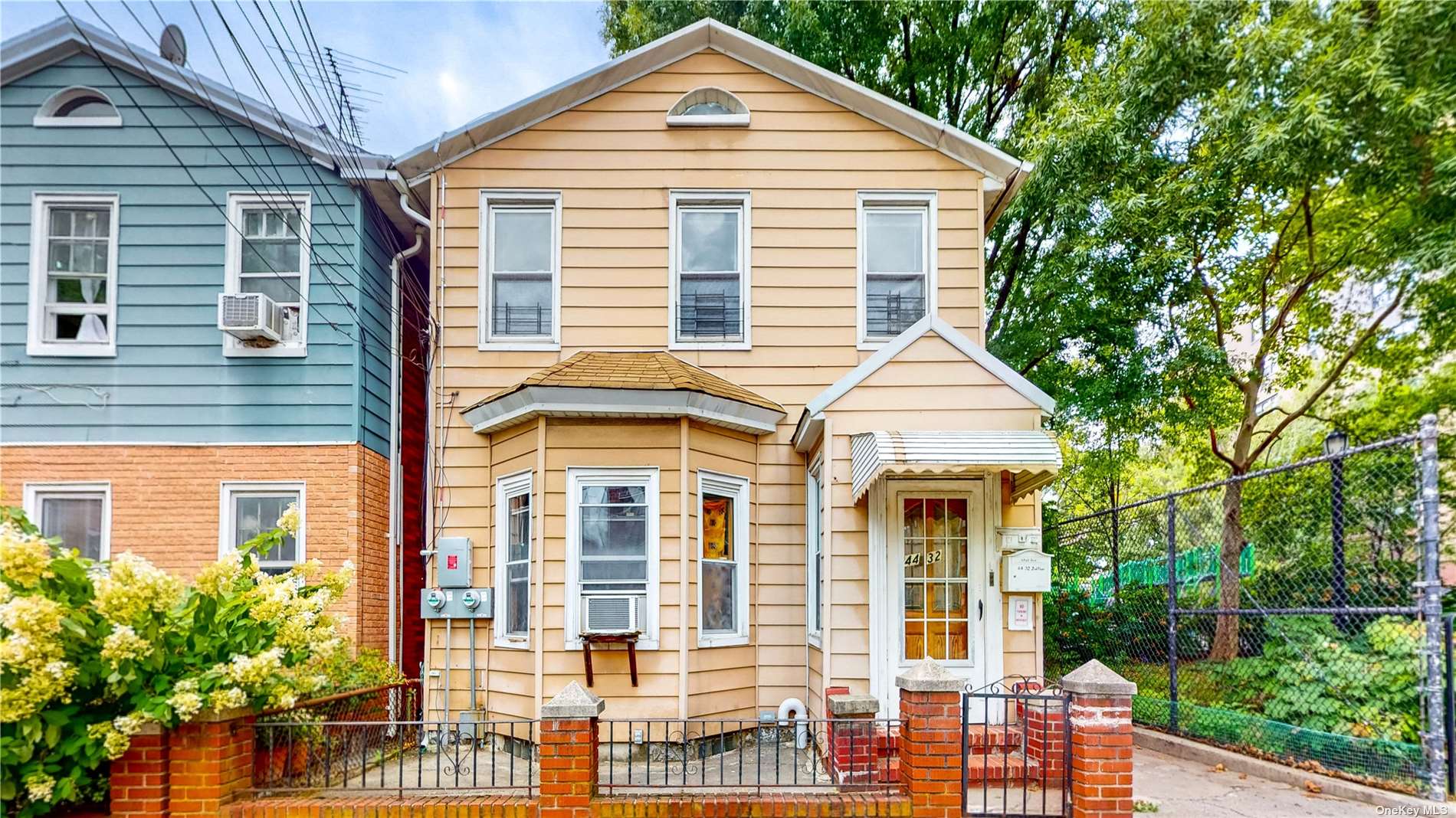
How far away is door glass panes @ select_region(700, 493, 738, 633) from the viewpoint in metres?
8.34

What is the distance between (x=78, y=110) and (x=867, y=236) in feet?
27.9

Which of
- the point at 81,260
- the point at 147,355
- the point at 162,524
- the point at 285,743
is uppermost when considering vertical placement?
the point at 81,260

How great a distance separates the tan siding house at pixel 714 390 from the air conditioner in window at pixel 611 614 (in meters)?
0.03

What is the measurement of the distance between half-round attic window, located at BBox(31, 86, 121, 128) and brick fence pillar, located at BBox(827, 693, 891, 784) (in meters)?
9.28

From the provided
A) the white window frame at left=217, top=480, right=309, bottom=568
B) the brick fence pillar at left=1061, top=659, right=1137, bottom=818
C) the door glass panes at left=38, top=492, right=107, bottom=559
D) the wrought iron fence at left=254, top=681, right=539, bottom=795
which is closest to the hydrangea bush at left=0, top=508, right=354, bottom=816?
the wrought iron fence at left=254, top=681, right=539, bottom=795

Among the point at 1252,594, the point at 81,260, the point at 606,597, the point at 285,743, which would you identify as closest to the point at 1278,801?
the point at 1252,594

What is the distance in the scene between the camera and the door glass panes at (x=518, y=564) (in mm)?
8281

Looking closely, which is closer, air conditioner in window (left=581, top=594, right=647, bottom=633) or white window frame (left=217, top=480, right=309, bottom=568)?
air conditioner in window (left=581, top=594, right=647, bottom=633)

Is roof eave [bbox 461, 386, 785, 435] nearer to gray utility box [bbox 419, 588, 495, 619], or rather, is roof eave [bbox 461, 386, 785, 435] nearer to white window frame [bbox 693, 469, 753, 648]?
white window frame [bbox 693, 469, 753, 648]

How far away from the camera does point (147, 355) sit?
8.87m

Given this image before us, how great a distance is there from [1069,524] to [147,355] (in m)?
12.2

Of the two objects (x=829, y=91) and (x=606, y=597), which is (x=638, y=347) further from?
(x=829, y=91)

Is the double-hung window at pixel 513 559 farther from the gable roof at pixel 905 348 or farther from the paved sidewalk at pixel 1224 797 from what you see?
the paved sidewalk at pixel 1224 797

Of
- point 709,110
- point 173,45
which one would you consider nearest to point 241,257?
point 173,45
